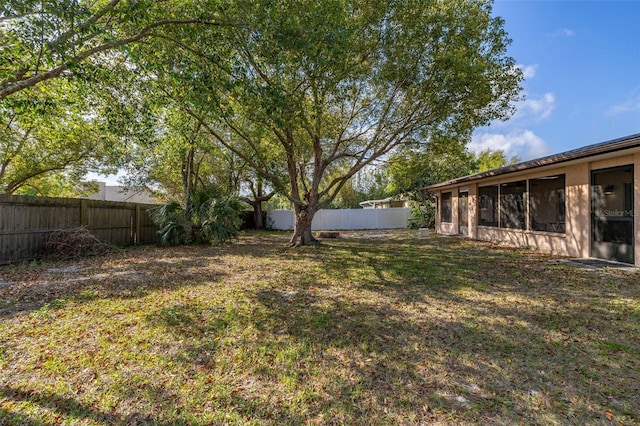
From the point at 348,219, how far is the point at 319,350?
17893 millimetres

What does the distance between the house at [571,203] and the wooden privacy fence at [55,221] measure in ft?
42.5

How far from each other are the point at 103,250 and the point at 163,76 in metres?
5.48

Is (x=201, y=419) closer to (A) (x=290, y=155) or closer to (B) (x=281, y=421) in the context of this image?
(B) (x=281, y=421)

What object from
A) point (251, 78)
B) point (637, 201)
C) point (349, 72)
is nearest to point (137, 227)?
point (251, 78)

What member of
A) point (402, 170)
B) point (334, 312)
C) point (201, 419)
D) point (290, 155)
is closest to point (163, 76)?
point (290, 155)

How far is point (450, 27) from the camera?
734 centimetres

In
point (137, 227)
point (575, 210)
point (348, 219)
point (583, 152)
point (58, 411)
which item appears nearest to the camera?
point (58, 411)

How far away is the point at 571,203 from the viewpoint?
770 centimetres

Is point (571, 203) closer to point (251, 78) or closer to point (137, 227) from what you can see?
point (251, 78)

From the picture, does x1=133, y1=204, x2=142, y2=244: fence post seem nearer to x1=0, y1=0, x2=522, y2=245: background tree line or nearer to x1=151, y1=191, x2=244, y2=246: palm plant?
x1=151, y1=191, x2=244, y2=246: palm plant

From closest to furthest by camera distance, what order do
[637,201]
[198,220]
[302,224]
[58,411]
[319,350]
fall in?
[58,411]
[319,350]
[637,201]
[302,224]
[198,220]

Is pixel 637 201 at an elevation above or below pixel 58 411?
above

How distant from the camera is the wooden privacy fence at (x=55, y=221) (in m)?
6.65

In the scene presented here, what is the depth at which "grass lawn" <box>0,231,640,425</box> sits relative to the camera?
6.60ft
